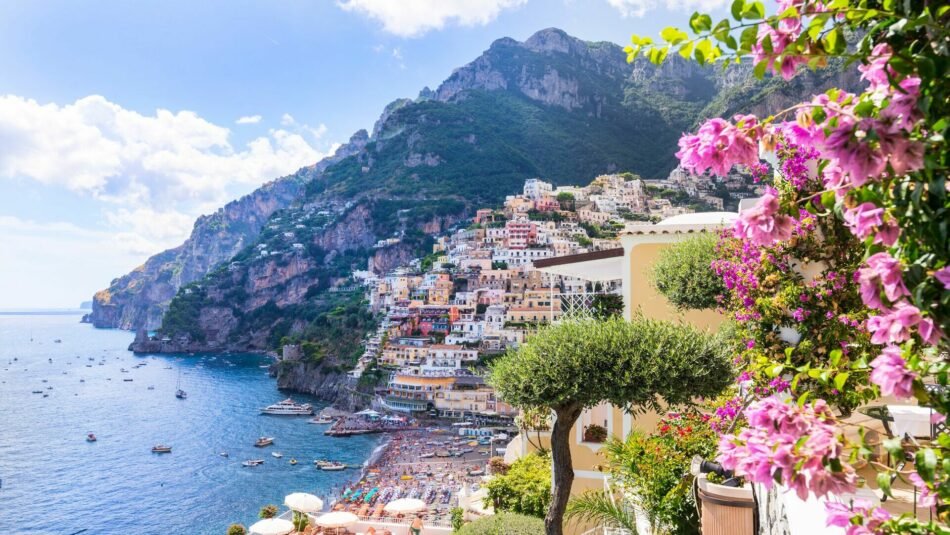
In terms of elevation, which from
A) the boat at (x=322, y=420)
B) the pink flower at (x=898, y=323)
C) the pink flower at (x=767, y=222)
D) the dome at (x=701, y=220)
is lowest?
the boat at (x=322, y=420)

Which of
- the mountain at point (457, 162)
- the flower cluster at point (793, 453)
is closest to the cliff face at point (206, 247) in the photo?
the mountain at point (457, 162)

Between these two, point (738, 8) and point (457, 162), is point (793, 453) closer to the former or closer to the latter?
point (738, 8)

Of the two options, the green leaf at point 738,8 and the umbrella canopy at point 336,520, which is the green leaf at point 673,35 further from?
the umbrella canopy at point 336,520

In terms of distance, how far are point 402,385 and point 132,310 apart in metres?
130

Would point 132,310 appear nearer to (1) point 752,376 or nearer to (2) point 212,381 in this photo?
(2) point 212,381

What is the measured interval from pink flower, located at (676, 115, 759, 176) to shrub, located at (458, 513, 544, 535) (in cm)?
675

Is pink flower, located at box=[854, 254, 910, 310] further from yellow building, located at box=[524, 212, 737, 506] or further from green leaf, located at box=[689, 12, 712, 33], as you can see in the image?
yellow building, located at box=[524, 212, 737, 506]

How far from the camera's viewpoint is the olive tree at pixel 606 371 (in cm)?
596

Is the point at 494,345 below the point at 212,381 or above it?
above

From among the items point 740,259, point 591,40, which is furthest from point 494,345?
point 591,40

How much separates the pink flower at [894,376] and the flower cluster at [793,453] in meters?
0.12

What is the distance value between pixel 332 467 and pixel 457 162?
73903mm

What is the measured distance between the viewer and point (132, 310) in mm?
152375

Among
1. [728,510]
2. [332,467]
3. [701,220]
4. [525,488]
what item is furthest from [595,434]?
[332,467]
